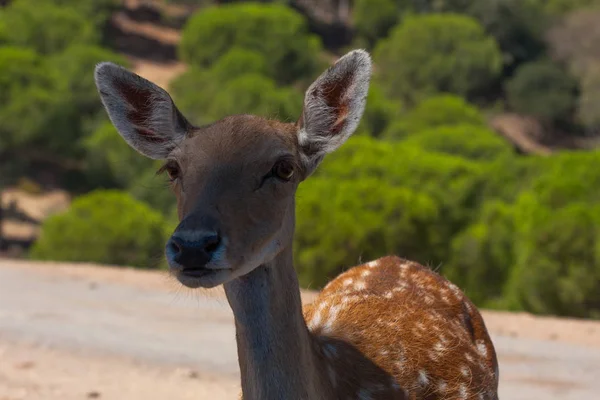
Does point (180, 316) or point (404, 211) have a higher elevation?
point (404, 211)

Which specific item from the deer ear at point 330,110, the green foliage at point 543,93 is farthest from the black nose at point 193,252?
the green foliage at point 543,93

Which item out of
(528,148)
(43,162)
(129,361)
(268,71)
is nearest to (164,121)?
(129,361)

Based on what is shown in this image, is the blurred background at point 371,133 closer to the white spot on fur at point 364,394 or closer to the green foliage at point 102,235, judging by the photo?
the green foliage at point 102,235

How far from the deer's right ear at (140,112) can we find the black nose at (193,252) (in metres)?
0.84

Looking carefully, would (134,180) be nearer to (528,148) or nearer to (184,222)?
(528,148)

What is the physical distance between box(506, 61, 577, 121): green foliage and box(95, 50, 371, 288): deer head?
5646 centimetres

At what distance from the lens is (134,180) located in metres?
38.8

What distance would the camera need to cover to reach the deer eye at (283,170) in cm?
437

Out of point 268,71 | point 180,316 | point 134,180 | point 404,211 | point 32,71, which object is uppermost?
point 268,71

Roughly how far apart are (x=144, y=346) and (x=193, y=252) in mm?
8163

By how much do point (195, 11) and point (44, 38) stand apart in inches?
727

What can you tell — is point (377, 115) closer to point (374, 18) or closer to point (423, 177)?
point (423, 177)

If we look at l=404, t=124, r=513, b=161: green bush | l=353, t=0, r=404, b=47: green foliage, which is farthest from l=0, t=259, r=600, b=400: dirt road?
l=353, t=0, r=404, b=47: green foliage

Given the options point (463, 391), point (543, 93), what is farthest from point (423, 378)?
point (543, 93)
